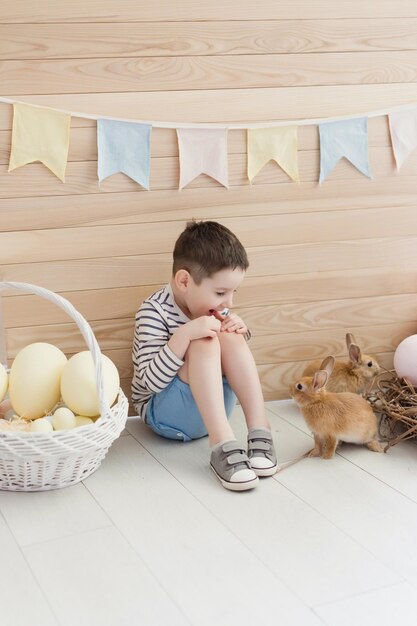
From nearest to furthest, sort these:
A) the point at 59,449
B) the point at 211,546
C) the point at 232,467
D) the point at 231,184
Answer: the point at 211,546
the point at 59,449
the point at 232,467
the point at 231,184

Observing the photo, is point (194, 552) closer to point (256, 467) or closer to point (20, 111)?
point (256, 467)

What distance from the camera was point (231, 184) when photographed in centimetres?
213

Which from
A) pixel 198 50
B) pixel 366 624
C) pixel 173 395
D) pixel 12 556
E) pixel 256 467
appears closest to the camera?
pixel 366 624

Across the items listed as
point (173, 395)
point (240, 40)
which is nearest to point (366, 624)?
point (173, 395)

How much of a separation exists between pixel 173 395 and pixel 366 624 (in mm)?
822

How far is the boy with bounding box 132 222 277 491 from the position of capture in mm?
1822

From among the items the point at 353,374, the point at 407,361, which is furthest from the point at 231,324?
the point at 407,361

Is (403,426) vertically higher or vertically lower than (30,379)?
lower

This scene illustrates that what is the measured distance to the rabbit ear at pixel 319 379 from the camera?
182 centimetres

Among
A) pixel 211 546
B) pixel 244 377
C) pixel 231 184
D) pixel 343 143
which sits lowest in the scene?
pixel 211 546

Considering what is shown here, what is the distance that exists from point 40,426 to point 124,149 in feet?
2.47

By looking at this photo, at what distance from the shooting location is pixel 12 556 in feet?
4.66

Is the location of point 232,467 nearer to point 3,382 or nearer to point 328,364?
point 328,364

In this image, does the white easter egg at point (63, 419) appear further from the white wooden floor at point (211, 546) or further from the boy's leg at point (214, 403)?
the boy's leg at point (214, 403)
